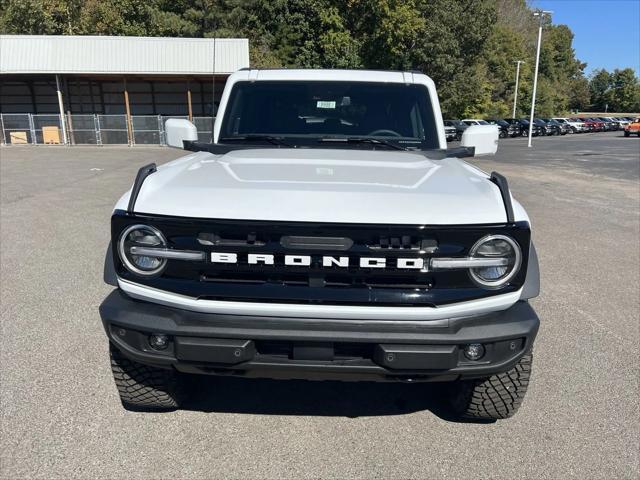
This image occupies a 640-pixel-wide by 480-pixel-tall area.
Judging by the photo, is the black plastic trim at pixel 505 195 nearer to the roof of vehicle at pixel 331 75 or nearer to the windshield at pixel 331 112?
the windshield at pixel 331 112

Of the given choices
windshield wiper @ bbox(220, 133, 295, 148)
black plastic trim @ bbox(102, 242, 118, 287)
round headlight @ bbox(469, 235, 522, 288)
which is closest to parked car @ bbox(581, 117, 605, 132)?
windshield wiper @ bbox(220, 133, 295, 148)

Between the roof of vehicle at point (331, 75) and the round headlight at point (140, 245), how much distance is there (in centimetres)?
207

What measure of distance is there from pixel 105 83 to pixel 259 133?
30.3 metres

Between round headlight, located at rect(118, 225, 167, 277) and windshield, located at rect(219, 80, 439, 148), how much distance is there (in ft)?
4.98

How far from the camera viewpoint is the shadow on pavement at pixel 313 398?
3125 millimetres

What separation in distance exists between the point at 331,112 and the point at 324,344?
2126 millimetres

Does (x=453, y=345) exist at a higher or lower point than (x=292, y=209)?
lower

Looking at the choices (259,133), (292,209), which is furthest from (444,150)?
(292,209)

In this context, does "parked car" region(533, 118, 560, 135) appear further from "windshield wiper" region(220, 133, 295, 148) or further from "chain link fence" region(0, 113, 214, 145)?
"windshield wiper" region(220, 133, 295, 148)

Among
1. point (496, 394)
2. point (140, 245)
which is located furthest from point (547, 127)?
point (140, 245)

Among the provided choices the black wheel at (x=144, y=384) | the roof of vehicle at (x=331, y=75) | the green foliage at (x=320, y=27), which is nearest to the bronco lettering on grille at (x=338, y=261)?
the black wheel at (x=144, y=384)

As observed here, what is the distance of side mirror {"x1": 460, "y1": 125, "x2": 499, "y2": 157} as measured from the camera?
3.80 meters

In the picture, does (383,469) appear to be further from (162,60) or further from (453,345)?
(162,60)

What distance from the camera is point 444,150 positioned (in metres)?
3.61
